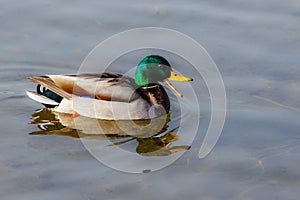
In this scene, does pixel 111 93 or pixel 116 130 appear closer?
pixel 116 130

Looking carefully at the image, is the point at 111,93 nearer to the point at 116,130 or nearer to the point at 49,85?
the point at 116,130

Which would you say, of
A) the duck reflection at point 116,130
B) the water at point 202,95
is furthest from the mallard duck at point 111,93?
the water at point 202,95

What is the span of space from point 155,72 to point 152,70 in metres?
0.05

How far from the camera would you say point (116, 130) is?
8.55 meters

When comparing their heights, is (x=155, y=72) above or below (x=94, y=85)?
above

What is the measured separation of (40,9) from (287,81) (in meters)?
4.18

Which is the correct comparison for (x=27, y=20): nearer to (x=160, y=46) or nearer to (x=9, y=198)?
(x=160, y=46)

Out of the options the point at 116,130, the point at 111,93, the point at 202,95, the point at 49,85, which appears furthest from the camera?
the point at 202,95

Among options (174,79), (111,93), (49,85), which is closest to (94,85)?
(111,93)

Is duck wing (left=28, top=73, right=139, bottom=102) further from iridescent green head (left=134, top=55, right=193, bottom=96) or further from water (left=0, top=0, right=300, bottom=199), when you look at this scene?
water (left=0, top=0, right=300, bottom=199)

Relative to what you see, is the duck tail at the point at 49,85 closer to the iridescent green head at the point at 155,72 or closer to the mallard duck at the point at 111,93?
the mallard duck at the point at 111,93

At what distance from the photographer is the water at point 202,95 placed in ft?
22.8

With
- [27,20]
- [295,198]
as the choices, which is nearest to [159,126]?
[295,198]

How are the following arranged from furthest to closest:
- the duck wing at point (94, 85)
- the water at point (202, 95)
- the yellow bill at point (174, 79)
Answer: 1. the yellow bill at point (174, 79)
2. the duck wing at point (94, 85)
3. the water at point (202, 95)
